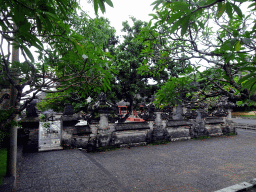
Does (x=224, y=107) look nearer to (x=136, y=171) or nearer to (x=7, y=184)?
(x=136, y=171)

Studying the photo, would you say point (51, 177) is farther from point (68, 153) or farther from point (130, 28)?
point (130, 28)

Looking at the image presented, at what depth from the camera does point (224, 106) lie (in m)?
14.5

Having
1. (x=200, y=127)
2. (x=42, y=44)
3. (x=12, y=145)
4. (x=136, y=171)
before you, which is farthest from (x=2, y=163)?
(x=200, y=127)

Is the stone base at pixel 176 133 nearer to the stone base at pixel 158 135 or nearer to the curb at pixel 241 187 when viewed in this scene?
the stone base at pixel 158 135

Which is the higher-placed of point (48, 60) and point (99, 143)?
point (48, 60)

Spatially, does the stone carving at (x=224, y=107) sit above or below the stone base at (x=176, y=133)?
above

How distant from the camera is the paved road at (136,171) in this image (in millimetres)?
4586

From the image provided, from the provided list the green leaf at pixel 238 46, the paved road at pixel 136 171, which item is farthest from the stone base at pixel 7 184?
the green leaf at pixel 238 46

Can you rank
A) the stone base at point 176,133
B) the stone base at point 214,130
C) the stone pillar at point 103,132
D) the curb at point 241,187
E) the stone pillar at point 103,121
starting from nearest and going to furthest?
the curb at point 241,187, the stone pillar at point 103,132, the stone pillar at point 103,121, the stone base at point 176,133, the stone base at point 214,130

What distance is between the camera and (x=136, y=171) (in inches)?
237

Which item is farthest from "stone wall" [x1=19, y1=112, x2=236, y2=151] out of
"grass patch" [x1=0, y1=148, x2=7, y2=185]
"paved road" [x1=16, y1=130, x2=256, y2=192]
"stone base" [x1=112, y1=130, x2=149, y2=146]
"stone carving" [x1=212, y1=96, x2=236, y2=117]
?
"stone carving" [x1=212, y1=96, x2=236, y2=117]

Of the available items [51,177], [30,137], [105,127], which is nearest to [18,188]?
[51,177]

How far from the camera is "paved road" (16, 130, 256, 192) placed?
4586 millimetres

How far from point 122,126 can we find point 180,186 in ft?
17.5
